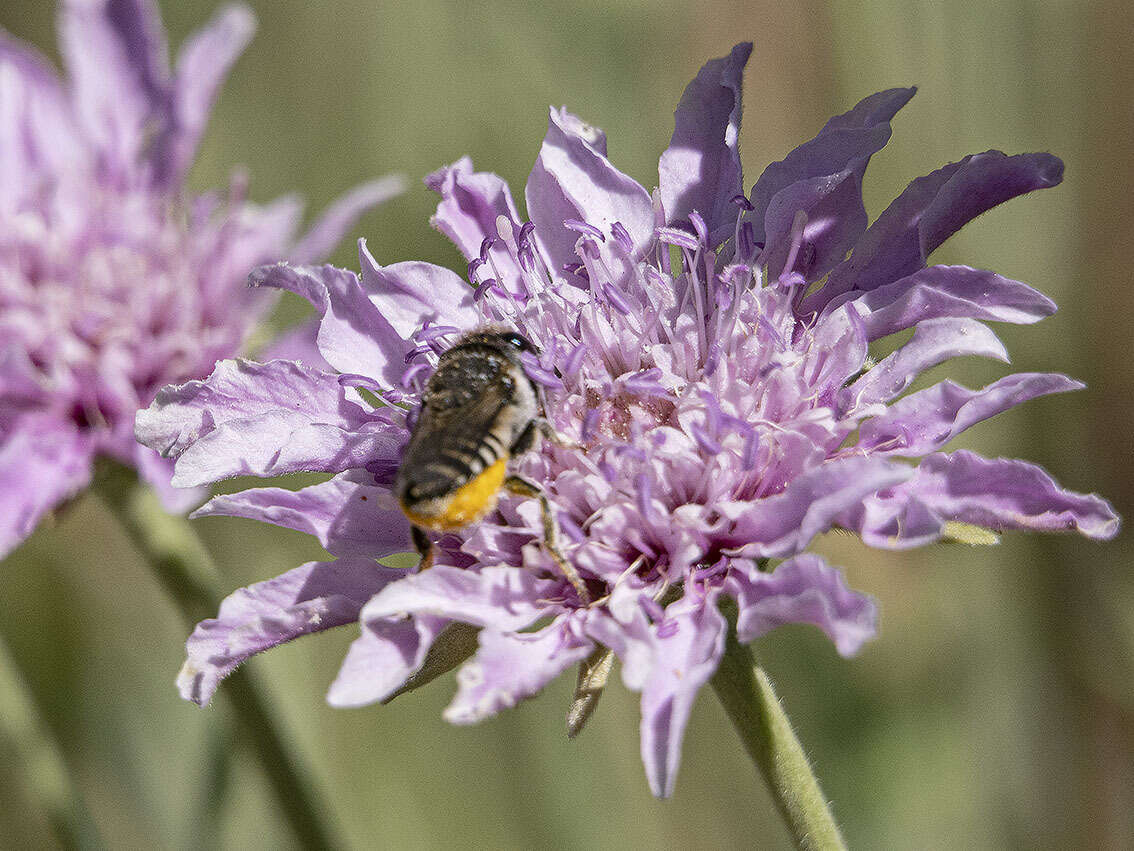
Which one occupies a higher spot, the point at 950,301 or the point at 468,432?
the point at 468,432

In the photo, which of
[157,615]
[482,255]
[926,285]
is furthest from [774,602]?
[157,615]

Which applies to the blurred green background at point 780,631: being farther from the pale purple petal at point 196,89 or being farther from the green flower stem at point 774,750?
the green flower stem at point 774,750

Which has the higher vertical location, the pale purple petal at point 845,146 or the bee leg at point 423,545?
the pale purple petal at point 845,146

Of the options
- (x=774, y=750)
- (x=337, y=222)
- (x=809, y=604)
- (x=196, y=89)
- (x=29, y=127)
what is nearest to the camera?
(x=809, y=604)

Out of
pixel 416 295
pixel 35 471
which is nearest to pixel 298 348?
pixel 35 471

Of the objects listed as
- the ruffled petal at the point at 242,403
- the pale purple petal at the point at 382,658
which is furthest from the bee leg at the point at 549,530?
the ruffled petal at the point at 242,403

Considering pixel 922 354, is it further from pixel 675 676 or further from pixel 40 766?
pixel 40 766
